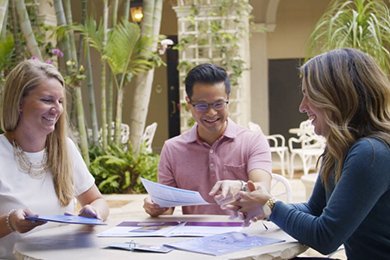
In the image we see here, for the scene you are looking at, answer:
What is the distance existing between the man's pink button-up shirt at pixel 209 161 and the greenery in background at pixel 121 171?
15.8ft

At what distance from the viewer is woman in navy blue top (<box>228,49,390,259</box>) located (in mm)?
1813

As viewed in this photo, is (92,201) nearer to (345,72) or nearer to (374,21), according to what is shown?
(345,72)

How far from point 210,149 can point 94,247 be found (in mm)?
1011

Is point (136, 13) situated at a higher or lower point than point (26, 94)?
higher

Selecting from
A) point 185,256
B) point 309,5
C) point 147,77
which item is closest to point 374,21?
point 147,77

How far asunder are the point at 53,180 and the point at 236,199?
789 mm

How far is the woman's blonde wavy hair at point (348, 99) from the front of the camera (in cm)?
190

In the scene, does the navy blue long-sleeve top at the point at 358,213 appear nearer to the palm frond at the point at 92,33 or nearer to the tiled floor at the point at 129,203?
the tiled floor at the point at 129,203

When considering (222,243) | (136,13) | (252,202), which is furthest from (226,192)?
(136,13)

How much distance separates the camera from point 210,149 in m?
2.87

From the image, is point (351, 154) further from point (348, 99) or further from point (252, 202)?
point (252, 202)

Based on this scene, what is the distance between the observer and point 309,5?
13.2m

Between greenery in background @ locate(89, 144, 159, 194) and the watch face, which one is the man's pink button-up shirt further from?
greenery in background @ locate(89, 144, 159, 194)

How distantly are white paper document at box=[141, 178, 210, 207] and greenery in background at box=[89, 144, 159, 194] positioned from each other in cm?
545
